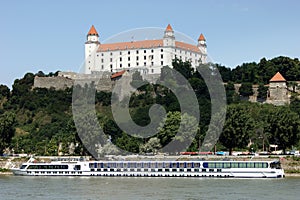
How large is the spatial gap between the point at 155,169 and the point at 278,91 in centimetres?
4284

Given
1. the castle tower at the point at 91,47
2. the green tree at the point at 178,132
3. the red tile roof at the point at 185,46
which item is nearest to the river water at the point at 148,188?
the green tree at the point at 178,132

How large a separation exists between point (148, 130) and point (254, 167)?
20070mm

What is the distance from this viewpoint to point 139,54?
10494 cm

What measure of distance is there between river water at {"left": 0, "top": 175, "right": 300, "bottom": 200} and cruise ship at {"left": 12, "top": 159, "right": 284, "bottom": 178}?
1528mm

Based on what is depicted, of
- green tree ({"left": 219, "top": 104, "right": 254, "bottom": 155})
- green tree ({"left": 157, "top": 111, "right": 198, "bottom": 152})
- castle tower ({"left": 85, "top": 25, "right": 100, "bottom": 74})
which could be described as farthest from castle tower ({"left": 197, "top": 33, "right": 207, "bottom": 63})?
green tree ({"left": 219, "top": 104, "right": 254, "bottom": 155})

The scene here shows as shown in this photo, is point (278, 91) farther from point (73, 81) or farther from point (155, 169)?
point (155, 169)

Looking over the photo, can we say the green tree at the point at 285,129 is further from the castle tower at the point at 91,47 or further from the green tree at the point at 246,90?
the castle tower at the point at 91,47

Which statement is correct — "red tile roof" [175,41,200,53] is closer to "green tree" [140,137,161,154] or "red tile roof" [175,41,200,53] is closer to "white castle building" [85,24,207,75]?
"white castle building" [85,24,207,75]

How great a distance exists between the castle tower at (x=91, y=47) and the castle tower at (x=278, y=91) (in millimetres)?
32673

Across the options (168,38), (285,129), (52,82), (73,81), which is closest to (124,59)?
(168,38)

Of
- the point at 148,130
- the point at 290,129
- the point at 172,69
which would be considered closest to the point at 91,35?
the point at 172,69

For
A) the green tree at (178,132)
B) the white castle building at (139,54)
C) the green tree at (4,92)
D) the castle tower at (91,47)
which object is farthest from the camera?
the castle tower at (91,47)

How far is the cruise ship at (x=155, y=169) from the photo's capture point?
143 ft

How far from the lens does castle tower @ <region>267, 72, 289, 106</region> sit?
278 feet
